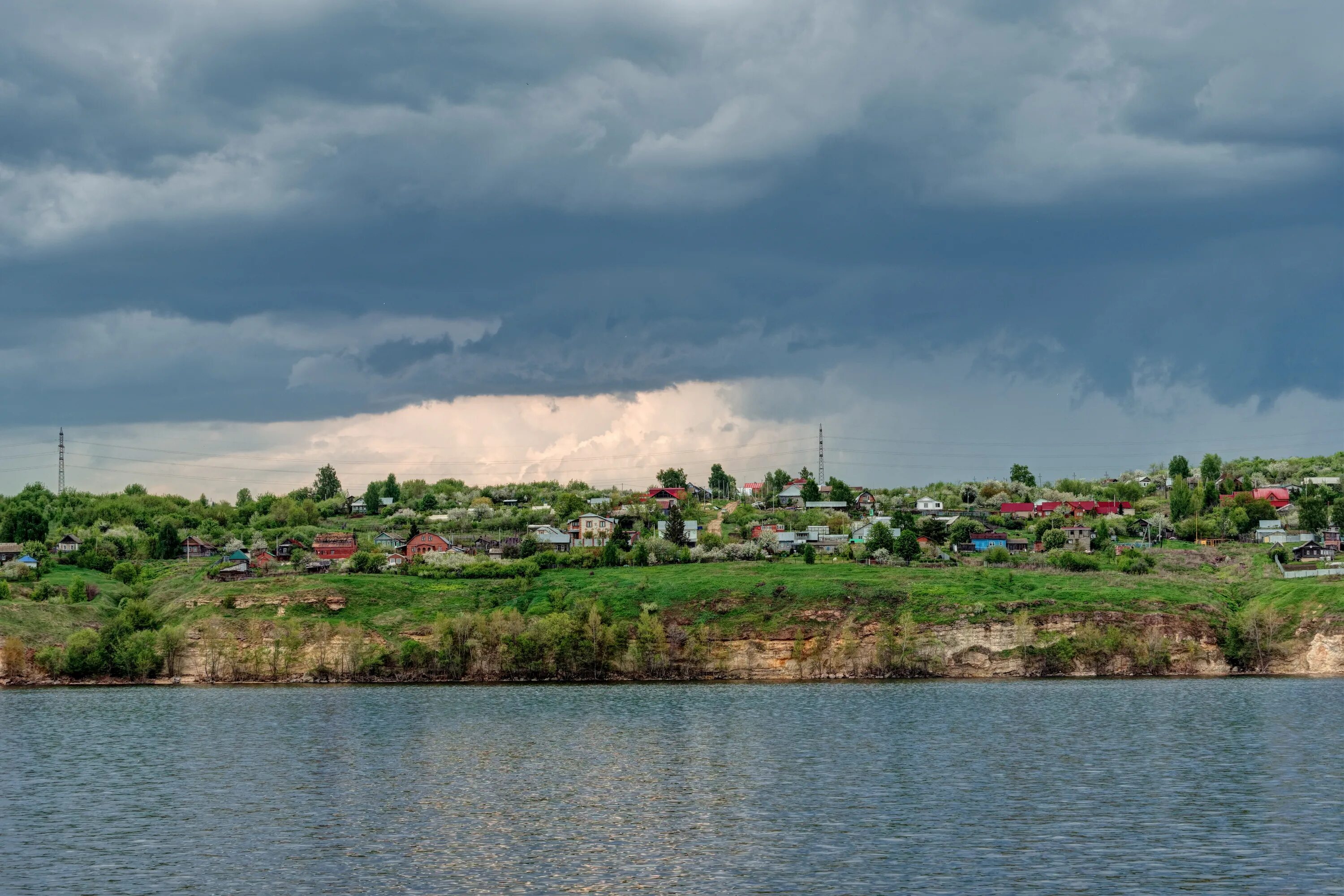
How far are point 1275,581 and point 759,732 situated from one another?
114 meters

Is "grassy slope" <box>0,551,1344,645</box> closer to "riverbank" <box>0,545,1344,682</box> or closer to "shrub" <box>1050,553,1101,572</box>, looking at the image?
"riverbank" <box>0,545,1344,682</box>

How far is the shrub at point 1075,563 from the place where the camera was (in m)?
194

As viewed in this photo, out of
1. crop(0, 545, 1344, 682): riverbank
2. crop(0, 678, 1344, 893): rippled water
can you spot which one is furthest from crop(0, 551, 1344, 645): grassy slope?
crop(0, 678, 1344, 893): rippled water

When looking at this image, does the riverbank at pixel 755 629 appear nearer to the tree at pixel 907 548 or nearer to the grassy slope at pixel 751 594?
→ the grassy slope at pixel 751 594

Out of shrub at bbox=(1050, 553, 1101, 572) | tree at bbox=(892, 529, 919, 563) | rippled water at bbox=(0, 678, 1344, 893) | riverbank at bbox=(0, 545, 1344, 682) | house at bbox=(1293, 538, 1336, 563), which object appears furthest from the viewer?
tree at bbox=(892, 529, 919, 563)

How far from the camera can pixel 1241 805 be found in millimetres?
60906

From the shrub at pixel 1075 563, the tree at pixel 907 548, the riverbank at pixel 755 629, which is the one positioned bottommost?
the riverbank at pixel 755 629

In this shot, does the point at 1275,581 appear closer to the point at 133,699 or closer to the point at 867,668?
the point at 867,668

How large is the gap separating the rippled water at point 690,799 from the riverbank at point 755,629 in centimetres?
3877

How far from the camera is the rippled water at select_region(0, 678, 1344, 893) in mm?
48219

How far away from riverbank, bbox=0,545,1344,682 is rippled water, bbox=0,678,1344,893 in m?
38.8

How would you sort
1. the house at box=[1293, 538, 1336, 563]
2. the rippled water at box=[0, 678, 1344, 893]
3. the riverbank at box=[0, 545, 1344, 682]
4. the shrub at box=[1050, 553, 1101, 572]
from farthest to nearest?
the house at box=[1293, 538, 1336, 563]
the shrub at box=[1050, 553, 1101, 572]
the riverbank at box=[0, 545, 1344, 682]
the rippled water at box=[0, 678, 1344, 893]

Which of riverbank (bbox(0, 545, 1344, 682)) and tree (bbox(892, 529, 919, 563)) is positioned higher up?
tree (bbox(892, 529, 919, 563))

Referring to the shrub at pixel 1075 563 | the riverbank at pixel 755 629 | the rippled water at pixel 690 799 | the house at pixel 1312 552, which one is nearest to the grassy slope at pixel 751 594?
the riverbank at pixel 755 629
